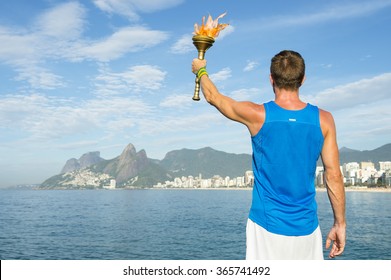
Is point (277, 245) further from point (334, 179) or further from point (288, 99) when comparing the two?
point (288, 99)

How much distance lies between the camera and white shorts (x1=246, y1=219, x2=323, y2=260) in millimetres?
3477

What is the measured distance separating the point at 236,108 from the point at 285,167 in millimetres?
621

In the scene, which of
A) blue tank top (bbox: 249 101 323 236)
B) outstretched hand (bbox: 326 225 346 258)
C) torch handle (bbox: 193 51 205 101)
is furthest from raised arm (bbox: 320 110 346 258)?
torch handle (bbox: 193 51 205 101)

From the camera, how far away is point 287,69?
3.43 m

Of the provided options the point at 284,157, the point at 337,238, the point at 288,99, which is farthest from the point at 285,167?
the point at 337,238

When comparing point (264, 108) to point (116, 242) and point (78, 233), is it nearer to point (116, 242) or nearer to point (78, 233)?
point (116, 242)

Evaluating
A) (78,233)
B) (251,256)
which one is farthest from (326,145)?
(78,233)

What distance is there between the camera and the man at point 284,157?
11.1ft

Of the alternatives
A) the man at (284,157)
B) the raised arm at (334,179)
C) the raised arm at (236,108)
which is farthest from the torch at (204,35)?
the raised arm at (334,179)

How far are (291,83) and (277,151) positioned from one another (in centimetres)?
59
